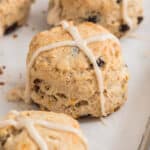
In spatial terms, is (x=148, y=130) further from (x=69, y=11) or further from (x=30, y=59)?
(x=69, y=11)

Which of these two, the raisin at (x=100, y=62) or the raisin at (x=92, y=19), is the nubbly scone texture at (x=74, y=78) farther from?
the raisin at (x=92, y=19)

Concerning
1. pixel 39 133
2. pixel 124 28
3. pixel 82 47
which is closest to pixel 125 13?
pixel 124 28

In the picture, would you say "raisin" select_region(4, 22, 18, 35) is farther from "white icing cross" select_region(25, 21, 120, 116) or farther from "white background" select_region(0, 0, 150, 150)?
"white icing cross" select_region(25, 21, 120, 116)

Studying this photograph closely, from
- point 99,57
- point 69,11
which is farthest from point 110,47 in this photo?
point 69,11

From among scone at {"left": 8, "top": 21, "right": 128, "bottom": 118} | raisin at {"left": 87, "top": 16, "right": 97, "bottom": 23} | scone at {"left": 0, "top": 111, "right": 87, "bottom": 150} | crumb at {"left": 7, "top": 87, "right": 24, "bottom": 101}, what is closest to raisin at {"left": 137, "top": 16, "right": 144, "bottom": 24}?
raisin at {"left": 87, "top": 16, "right": 97, "bottom": 23}

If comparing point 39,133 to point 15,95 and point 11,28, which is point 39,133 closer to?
point 15,95

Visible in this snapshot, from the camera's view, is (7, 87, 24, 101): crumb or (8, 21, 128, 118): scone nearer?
(8, 21, 128, 118): scone

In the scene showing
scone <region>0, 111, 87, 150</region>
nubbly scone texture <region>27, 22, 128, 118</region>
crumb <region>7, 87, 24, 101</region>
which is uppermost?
nubbly scone texture <region>27, 22, 128, 118</region>
